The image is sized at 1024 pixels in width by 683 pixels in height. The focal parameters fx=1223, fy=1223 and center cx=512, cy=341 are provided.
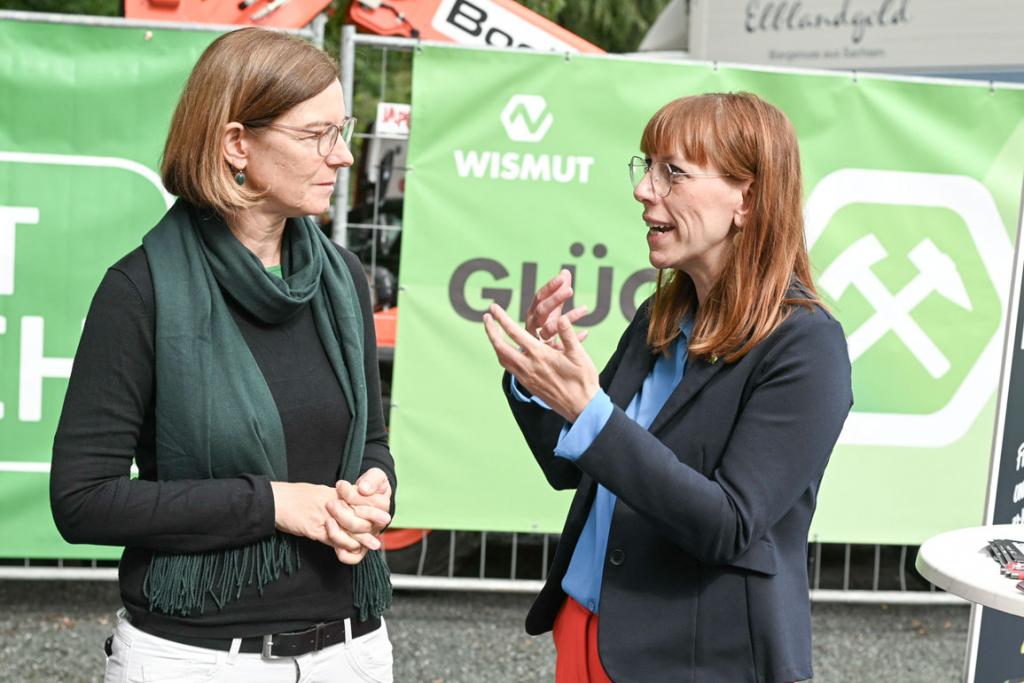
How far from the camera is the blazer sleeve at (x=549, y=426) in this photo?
2.37m

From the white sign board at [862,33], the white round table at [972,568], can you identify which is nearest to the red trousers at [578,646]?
the white round table at [972,568]

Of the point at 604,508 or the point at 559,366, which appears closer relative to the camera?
the point at 559,366

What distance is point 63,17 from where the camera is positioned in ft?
15.1

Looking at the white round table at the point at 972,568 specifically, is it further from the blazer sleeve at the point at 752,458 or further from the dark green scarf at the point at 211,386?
the dark green scarf at the point at 211,386

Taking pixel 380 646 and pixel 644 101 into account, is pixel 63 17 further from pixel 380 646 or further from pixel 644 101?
pixel 380 646

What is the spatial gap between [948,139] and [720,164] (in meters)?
3.26

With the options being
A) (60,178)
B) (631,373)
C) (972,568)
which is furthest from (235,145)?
(60,178)

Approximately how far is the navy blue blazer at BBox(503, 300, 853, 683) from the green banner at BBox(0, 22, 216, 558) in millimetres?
3116

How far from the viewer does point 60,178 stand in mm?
4645

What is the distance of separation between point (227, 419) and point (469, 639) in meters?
3.22

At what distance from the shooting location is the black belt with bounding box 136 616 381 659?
6.79ft

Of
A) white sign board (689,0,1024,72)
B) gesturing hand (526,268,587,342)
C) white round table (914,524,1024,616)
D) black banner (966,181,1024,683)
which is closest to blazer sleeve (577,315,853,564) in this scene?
gesturing hand (526,268,587,342)

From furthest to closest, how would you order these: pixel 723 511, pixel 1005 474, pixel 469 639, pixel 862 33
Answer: pixel 862 33, pixel 469 639, pixel 1005 474, pixel 723 511

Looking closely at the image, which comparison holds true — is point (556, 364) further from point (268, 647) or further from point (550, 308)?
point (268, 647)
